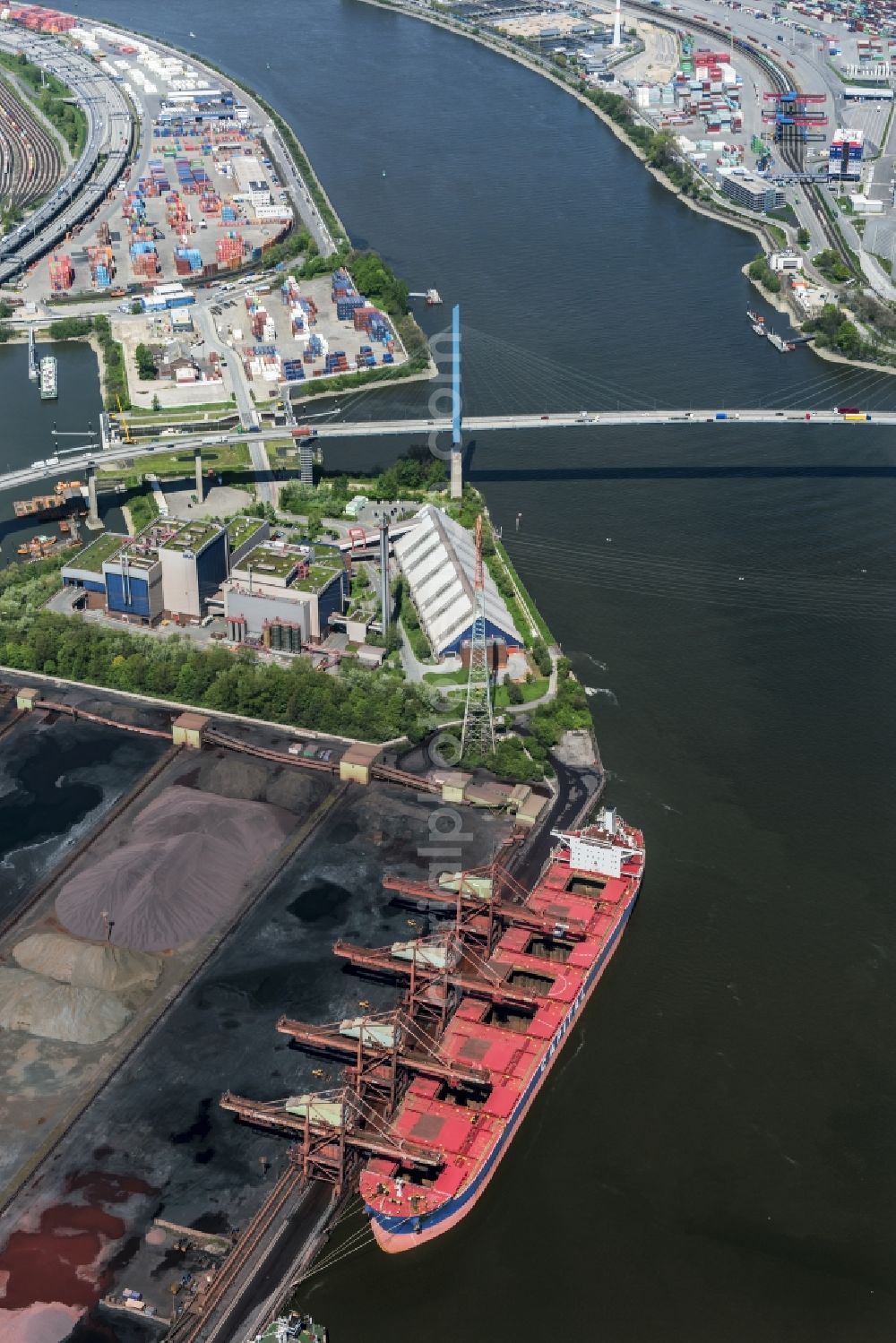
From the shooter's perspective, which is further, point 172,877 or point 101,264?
point 101,264

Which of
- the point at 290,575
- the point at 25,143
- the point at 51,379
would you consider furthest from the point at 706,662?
the point at 25,143

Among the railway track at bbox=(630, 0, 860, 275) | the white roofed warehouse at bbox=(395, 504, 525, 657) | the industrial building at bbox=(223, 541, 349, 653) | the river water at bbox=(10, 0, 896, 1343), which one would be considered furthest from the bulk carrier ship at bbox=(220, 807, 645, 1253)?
the railway track at bbox=(630, 0, 860, 275)

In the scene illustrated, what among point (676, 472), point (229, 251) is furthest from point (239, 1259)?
point (229, 251)

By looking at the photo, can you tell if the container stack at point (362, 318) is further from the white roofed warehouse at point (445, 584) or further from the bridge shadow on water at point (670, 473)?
the white roofed warehouse at point (445, 584)

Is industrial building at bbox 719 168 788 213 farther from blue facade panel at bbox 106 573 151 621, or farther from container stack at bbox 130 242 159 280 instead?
blue facade panel at bbox 106 573 151 621

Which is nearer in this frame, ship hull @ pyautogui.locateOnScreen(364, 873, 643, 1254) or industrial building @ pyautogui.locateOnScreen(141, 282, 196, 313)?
ship hull @ pyautogui.locateOnScreen(364, 873, 643, 1254)

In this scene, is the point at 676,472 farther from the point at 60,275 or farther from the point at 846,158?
the point at 846,158
